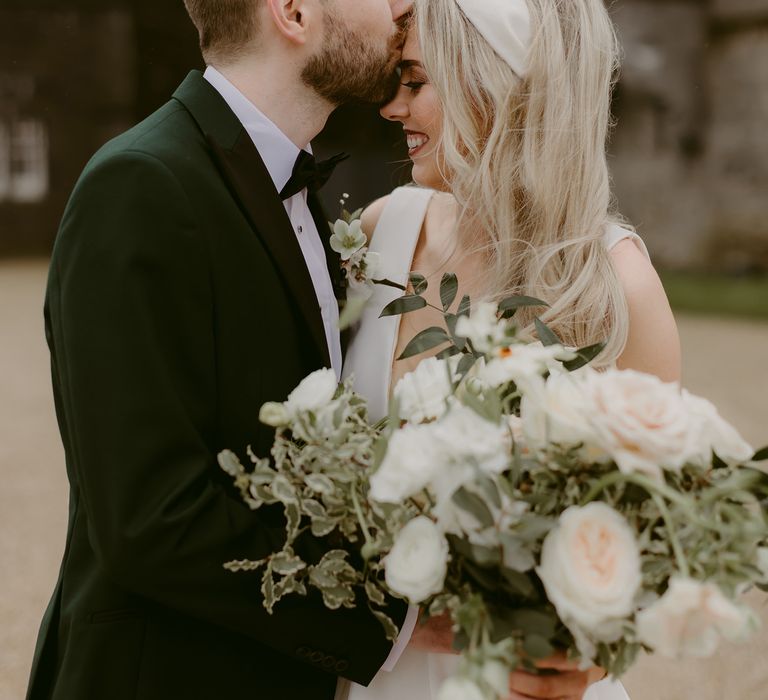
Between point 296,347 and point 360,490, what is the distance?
1.51 ft

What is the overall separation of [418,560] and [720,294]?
628 inches

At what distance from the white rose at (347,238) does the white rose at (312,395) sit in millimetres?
852

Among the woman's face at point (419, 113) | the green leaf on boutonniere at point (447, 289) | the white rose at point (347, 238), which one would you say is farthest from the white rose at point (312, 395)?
the woman's face at point (419, 113)

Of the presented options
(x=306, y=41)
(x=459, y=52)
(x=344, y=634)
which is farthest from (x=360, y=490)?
(x=459, y=52)

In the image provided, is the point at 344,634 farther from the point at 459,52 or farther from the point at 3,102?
the point at 3,102

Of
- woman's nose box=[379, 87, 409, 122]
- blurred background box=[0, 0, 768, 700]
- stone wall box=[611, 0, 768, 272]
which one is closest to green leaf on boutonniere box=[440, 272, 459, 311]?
woman's nose box=[379, 87, 409, 122]

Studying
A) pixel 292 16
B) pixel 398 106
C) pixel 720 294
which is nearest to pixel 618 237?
pixel 398 106

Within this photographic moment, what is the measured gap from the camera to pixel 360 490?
1.51 meters

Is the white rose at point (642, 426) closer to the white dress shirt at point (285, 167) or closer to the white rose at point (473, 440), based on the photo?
the white rose at point (473, 440)

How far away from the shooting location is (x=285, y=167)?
2.22 metres

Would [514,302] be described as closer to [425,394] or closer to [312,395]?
[425,394]

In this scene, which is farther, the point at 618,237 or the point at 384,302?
the point at 384,302

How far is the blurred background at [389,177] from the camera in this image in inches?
236

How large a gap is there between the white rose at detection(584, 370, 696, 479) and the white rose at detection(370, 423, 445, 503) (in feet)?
0.74
